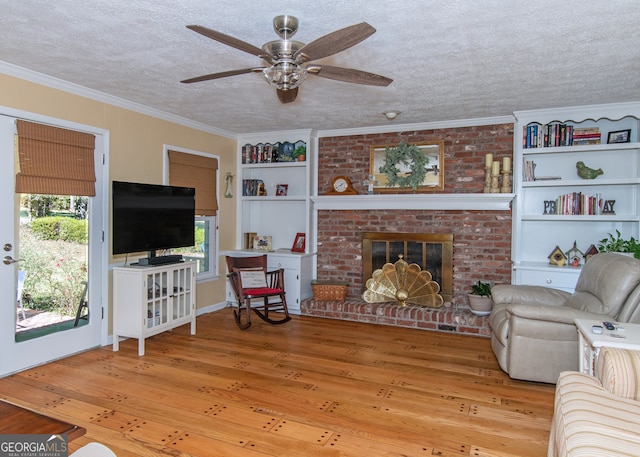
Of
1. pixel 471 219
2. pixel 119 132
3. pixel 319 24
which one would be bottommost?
pixel 471 219

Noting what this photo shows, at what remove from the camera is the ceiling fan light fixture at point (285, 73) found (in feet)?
7.59

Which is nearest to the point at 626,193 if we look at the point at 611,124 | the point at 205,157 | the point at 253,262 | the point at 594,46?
the point at 611,124

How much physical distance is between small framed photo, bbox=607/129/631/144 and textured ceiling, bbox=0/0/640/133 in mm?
433

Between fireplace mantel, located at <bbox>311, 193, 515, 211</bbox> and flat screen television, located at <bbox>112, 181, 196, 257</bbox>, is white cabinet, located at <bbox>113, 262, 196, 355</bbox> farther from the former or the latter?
fireplace mantel, located at <bbox>311, 193, 515, 211</bbox>

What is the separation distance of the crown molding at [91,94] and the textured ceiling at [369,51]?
3.1 inches

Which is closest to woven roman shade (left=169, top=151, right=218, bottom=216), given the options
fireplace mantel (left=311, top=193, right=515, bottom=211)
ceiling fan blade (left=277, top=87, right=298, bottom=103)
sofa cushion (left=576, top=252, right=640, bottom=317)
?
fireplace mantel (left=311, top=193, right=515, bottom=211)

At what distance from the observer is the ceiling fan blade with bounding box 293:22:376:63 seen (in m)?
1.92

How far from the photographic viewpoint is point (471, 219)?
4.94m

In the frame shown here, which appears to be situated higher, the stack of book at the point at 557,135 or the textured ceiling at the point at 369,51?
the textured ceiling at the point at 369,51

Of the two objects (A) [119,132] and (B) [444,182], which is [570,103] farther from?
(A) [119,132]

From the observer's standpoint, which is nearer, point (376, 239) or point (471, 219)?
point (471, 219)

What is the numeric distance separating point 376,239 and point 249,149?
84.7 inches

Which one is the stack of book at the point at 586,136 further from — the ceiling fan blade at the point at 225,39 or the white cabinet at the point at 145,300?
the white cabinet at the point at 145,300

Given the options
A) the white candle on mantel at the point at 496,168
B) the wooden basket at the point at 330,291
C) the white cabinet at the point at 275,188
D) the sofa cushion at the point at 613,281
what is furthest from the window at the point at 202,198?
the sofa cushion at the point at 613,281
